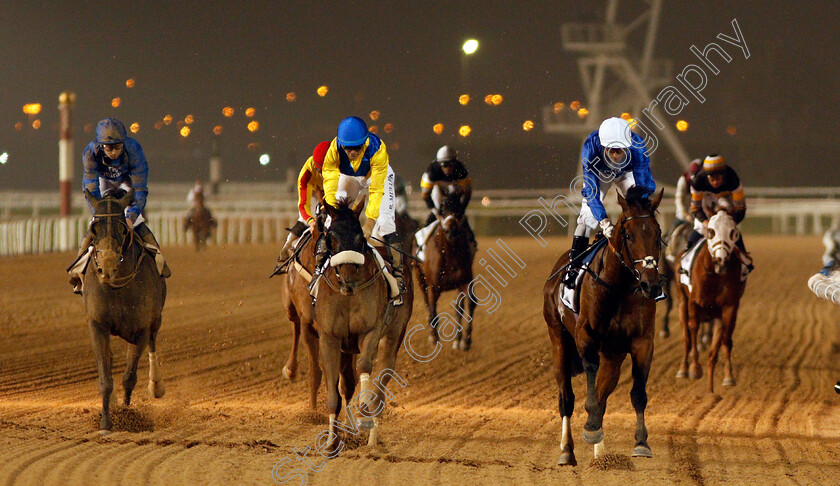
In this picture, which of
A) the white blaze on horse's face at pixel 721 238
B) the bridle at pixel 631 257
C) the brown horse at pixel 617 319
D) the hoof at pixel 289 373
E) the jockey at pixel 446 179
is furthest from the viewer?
the jockey at pixel 446 179

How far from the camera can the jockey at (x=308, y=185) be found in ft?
22.8

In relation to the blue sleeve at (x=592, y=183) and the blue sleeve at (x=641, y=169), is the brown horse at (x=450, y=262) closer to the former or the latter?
the blue sleeve at (x=592, y=183)

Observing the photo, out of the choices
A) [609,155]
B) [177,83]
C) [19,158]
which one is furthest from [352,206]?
[19,158]

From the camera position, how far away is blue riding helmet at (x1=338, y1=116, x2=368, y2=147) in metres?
6.38

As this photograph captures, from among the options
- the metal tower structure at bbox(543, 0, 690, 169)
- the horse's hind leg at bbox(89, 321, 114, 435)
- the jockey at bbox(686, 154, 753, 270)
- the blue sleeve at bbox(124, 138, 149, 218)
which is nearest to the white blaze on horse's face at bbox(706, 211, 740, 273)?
the jockey at bbox(686, 154, 753, 270)

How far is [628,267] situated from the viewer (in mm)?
5516

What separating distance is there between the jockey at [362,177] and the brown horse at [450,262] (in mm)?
4225

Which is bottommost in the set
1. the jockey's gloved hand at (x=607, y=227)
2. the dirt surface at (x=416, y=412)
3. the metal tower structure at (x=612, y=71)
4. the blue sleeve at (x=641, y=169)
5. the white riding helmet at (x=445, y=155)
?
the dirt surface at (x=416, y=412)

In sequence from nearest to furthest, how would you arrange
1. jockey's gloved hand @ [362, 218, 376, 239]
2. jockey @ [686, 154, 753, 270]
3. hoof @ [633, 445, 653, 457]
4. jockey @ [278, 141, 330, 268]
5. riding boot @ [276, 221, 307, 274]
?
hoof @ [633, 445, 653, 457] → jockey's gloved hand @ [362, 218, 376, 239] → jockey @ [278, 141, 330, 268] → riding boot @ [276, 221, 307, 274] → jockey @ [686, 154, 753, 270]

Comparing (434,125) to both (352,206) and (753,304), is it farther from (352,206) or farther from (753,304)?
(352,206)

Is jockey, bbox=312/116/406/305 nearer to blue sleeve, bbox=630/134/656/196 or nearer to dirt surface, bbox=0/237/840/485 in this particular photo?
dirt surface, bbox=0/237/840/485

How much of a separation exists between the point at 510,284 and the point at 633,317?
11909 millimetres

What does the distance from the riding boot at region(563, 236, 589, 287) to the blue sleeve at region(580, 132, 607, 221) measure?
0.33m

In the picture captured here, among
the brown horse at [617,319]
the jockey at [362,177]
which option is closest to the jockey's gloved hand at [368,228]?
the jockey at [362,177]
